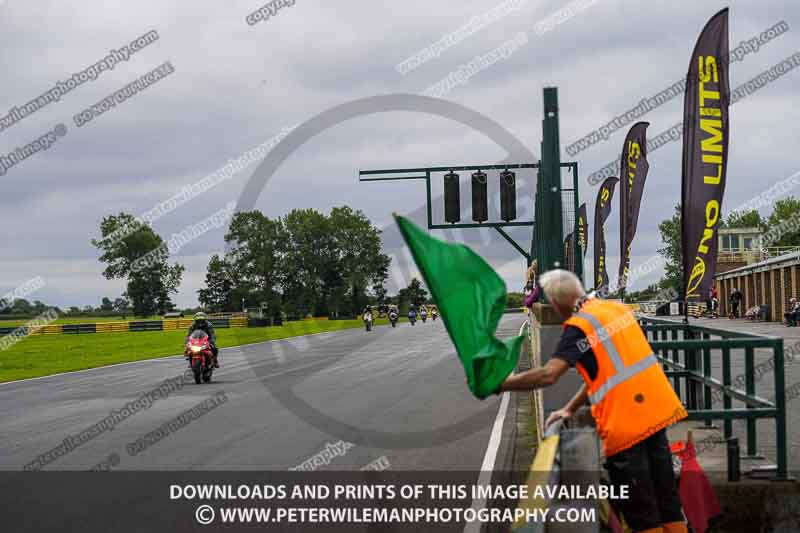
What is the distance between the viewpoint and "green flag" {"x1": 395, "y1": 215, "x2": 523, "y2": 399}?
4211 millimetres

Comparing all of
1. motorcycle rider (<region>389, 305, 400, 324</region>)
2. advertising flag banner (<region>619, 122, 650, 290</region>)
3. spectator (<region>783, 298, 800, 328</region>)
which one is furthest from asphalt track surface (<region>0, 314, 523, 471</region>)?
motorcycle rider (<region>389, 305, 400, 324</region>)

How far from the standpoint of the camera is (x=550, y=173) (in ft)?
32.2

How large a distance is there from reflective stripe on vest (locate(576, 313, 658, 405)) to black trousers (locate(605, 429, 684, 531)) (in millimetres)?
327

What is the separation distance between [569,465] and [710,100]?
301 inches

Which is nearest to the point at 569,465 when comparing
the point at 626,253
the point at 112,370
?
the point at 626,253

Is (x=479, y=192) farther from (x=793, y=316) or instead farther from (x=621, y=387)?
(x=621, y=387)

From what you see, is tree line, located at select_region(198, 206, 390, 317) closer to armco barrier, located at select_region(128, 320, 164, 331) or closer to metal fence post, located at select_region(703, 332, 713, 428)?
armco barrier, located at select_region(128, 320, 164, 331)

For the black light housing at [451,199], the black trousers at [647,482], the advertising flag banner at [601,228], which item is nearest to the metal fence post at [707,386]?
the black trousers at [647,482]

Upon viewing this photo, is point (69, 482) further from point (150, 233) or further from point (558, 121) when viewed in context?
point (150, 233)

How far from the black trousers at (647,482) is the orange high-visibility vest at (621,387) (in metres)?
0.07

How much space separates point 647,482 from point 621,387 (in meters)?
0.51

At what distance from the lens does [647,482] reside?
185 inches

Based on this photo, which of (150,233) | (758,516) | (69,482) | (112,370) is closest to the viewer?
(758,516)

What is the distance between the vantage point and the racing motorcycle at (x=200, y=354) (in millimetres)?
19562
